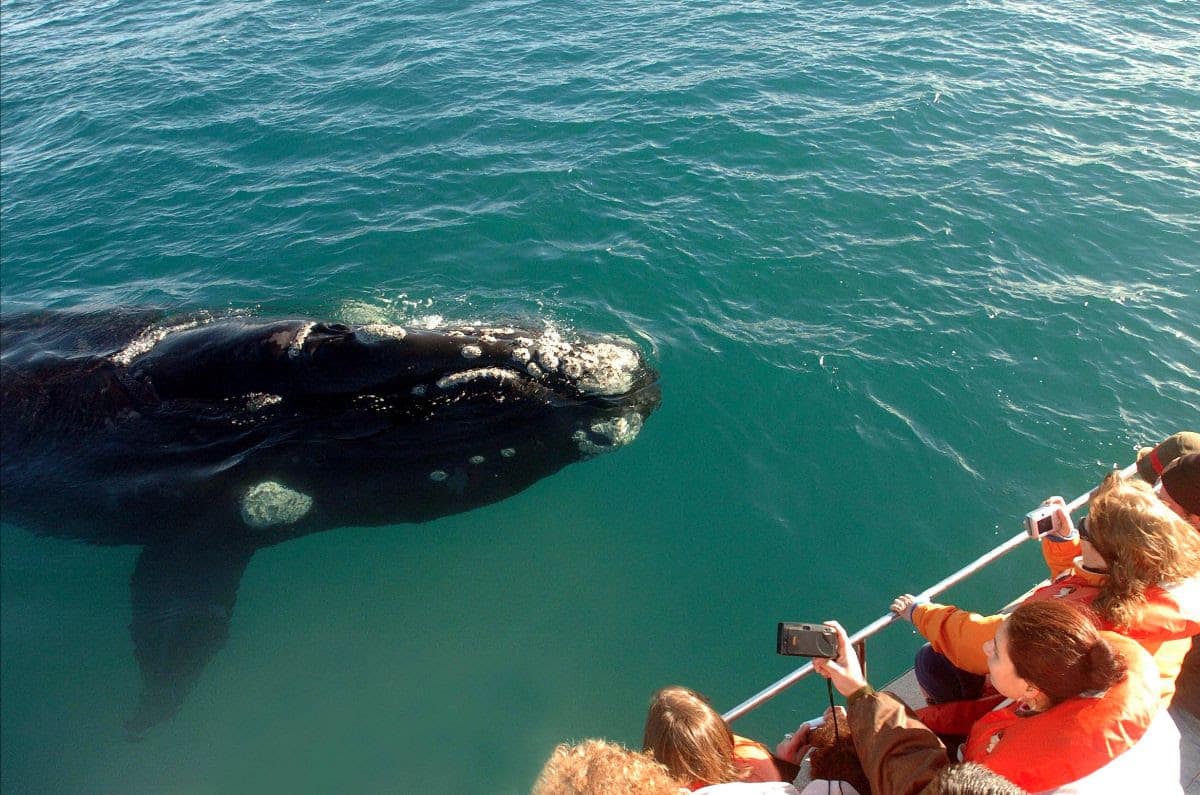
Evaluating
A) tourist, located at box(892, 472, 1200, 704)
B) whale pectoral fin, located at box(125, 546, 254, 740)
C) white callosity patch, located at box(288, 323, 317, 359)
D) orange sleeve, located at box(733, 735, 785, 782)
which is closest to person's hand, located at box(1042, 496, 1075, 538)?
tourist, located at box(892, 472, 1200, 704)

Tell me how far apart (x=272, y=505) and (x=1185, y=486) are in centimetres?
892

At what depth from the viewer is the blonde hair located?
461cm

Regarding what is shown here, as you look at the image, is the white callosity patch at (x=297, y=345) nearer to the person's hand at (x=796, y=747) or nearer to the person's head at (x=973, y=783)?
the person's hand at (x=796, y=747)

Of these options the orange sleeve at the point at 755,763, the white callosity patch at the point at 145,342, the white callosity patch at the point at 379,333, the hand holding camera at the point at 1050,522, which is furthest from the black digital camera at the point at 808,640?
the white callosity patch at the point at 145,342

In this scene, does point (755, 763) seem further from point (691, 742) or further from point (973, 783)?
point (973, 783)

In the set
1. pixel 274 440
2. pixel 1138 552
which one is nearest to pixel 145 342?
pixel 274 440

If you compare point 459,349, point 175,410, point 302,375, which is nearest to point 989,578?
point 459,349

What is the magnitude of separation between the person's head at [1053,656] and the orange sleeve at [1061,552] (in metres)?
2.23

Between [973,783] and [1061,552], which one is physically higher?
[973,783]

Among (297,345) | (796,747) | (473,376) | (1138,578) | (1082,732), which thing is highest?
(1138,578)

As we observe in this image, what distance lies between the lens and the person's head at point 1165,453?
660cm

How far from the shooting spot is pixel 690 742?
14.8ft

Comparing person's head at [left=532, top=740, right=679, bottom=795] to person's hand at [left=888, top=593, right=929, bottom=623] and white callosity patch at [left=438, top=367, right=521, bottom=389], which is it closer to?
person's hand at [left=888, top=593, right=929, bottom=623]

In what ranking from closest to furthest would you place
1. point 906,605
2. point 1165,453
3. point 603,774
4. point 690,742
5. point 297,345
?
point 603,774, point 690,742, point 906,605, point 1165,453, point 297,345
